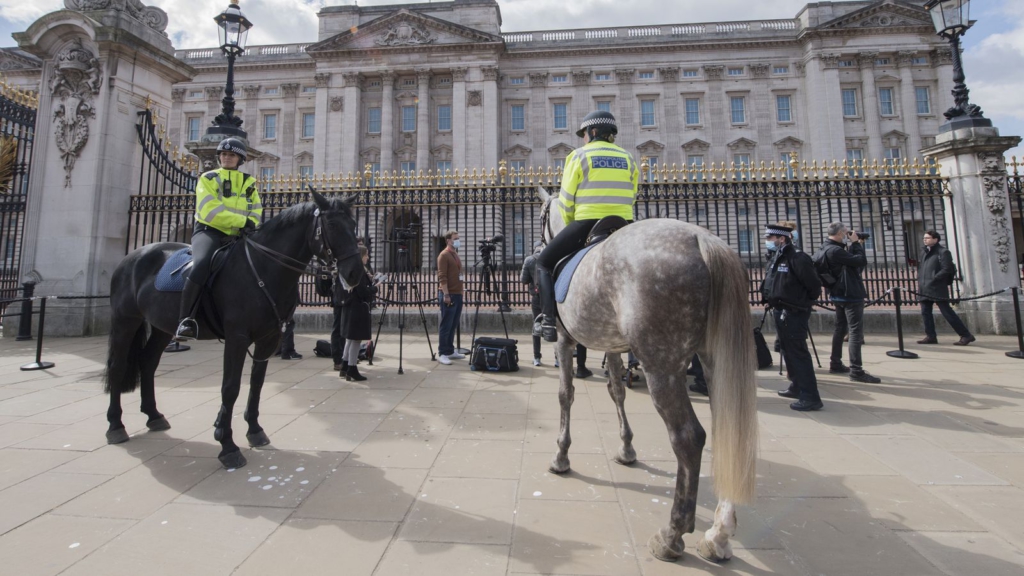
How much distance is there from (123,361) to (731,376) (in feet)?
17.3

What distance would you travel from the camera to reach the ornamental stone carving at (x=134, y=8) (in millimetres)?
9641

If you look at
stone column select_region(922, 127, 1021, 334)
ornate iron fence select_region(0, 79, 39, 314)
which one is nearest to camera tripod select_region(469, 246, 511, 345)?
ornate iron fence select_region(0, 79, 39, 314)

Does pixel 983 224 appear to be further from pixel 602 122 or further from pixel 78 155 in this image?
pixel 78 155

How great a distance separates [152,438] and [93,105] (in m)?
9.00

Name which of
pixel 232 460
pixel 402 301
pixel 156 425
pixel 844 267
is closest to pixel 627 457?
pixel 232 460

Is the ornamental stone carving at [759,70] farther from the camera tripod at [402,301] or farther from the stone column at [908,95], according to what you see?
the camera tripod at [402,301]

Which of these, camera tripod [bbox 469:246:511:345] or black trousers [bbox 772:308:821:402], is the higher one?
camera tripod [bbox 469:246:511:345]

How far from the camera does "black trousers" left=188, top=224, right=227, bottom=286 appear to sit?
4047 mm

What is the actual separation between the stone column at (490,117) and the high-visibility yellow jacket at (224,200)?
3503 cm

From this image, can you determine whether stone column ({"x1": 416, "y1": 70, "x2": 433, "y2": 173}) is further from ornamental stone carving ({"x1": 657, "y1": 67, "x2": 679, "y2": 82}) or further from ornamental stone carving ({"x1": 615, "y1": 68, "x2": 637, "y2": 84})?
ornamental stone carving ({"x1": 657, "y1": 67, "x2": 679, "y2": 82})

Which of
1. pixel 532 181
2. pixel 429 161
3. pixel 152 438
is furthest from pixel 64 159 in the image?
pixel 429 161

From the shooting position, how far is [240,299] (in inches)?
159

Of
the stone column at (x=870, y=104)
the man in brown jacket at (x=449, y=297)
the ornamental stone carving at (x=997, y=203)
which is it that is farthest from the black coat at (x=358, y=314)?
the stone column at (x=870, y=104)

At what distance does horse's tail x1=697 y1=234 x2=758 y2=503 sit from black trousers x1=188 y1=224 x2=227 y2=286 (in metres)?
3.98
